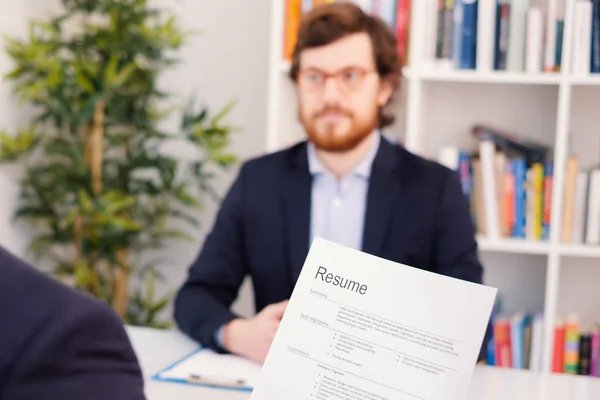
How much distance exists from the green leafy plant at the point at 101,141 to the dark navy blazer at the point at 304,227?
849 mm

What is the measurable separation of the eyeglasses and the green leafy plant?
895 mm

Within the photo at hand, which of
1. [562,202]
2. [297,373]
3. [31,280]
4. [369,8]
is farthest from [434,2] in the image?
[31,280]

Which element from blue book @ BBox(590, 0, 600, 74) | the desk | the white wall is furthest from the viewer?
the white wall

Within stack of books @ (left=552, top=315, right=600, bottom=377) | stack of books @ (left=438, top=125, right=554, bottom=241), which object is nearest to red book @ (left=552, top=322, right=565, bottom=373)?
stack of books @ (left=552, top=315, right=600, bottom=377)

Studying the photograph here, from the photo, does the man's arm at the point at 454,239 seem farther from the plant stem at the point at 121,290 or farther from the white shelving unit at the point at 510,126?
the plant stem at the point at 121,290

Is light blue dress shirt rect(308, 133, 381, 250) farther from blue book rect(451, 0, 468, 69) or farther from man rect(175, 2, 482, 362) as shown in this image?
blue book rect(451, 0, 468, 69)

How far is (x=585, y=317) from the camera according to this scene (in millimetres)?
2871

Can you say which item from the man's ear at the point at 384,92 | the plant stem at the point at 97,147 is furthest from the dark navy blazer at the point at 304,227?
the plant stem at the point at 97,147

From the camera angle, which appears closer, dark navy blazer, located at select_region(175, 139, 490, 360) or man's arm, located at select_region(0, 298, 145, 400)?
man's arm, located at select_region(0, 298, 145, 400)

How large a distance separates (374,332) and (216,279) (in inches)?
40.7

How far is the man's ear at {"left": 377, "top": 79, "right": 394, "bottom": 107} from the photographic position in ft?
7.08

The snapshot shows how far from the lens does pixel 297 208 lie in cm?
205

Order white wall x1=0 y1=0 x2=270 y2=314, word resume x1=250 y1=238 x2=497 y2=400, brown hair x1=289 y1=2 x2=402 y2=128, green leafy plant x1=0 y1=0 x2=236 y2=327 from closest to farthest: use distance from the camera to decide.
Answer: word resume x1=250 y1=238 x2=497 y2=400
brown hair x1=289 y1=2 x2=402 y2=128
green leafy plant x1=0 y1=0 x2=236 y2=327
white wall x1=0 y1=0 x2=270 y2=314

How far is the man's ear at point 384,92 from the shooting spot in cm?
216
